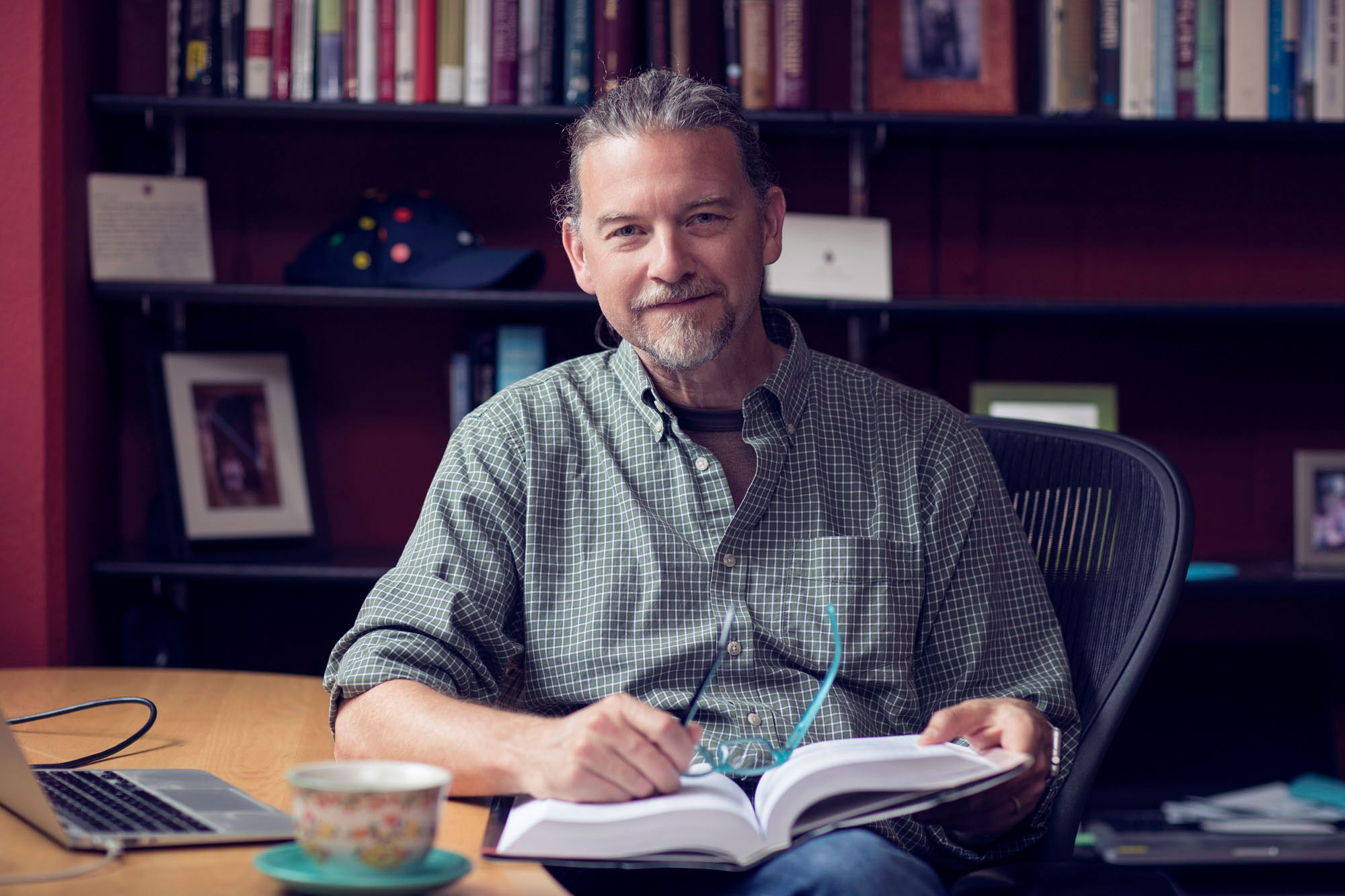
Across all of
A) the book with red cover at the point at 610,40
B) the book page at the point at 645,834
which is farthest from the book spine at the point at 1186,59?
the book page at the point at 645,834

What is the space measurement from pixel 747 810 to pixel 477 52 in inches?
67.4

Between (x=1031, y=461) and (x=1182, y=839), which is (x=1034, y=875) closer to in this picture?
(x=1031, y=461)

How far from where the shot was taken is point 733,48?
2.26 meters

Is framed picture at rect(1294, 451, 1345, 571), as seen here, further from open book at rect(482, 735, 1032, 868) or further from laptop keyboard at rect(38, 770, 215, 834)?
laptop keyboard at rect(38, 770, 215, 834)

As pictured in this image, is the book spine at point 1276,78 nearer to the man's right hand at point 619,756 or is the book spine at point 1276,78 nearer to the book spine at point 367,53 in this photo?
the book spine at point 367,53

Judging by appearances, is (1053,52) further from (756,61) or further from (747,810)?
(747,810)

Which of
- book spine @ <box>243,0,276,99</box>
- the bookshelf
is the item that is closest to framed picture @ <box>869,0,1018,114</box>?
the bookshelf

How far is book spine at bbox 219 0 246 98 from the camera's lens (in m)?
2.21

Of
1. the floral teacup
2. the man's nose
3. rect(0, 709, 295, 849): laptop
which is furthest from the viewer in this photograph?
the man's nose

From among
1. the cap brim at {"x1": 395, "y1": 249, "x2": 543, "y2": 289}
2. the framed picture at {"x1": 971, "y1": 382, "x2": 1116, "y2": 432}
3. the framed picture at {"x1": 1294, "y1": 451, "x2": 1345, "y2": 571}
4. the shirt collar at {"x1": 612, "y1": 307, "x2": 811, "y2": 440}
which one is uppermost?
the cap brim at {"x1": 395, "y1": 249, "x2": 543, "y2": 289}

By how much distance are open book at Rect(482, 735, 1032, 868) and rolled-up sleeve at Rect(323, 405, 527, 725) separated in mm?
217

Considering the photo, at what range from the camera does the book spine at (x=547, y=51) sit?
7.31 feet

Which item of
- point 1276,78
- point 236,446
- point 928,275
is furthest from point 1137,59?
point 236,446

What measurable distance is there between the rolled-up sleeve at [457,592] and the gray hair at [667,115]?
35 cm
